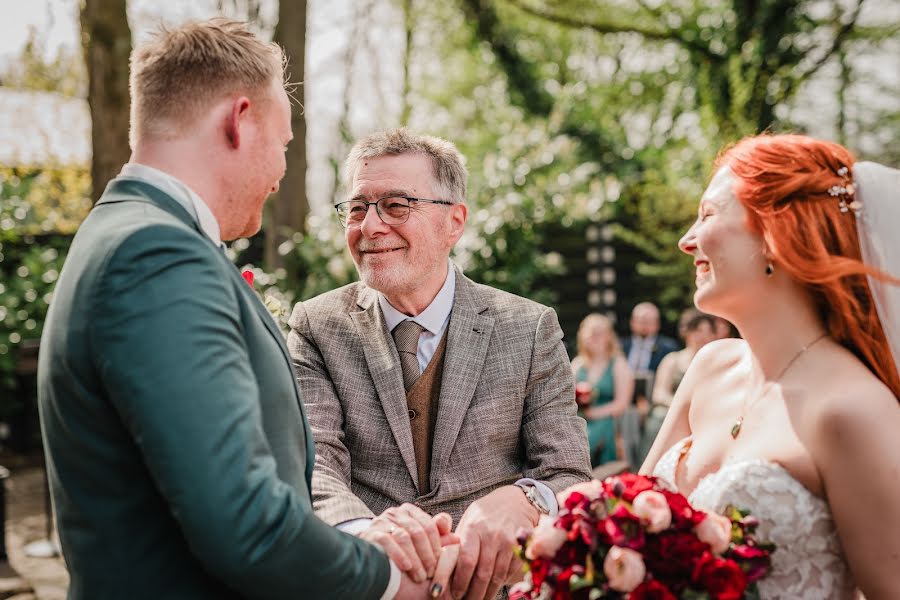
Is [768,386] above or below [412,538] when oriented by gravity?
above

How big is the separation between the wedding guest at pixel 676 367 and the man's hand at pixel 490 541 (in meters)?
5.01

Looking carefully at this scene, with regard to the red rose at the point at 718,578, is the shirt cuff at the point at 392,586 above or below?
below

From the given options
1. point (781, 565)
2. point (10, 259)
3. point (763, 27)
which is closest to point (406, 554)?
point (781, 565)

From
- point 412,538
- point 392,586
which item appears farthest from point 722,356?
point 392,586

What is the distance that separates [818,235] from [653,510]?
33.8 inches

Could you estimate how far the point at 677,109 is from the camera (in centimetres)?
1725

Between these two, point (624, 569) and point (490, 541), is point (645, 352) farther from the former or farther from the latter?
point (624, 569)

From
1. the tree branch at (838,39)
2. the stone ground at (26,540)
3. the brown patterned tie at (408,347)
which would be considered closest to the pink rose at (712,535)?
the brown patterned tie at (408,347)

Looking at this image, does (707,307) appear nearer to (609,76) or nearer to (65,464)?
(65,464)

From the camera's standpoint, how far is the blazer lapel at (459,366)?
96.7 inches

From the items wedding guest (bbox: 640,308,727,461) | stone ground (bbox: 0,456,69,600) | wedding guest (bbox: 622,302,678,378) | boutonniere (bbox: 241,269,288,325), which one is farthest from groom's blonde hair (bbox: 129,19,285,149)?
wedding guest (bbox: 622,302,678,378)

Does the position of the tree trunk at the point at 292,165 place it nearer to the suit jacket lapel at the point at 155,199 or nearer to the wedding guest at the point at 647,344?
the wedding guest at the point at 647,344

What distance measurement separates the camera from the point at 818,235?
210 centimetres

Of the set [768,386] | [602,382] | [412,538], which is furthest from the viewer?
[602,382]
